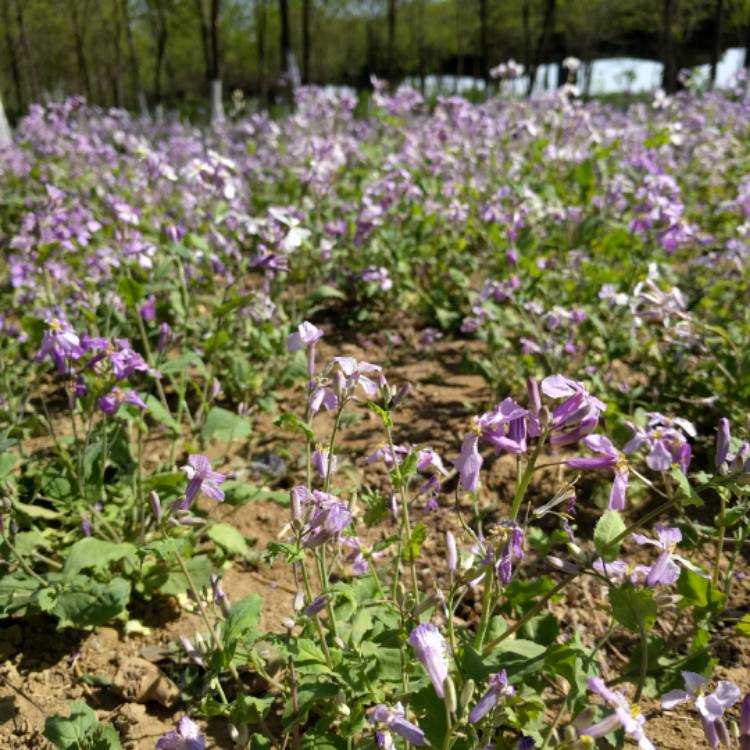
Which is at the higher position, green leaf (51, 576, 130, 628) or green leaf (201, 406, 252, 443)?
green leaf (201, 406, 252, 443)

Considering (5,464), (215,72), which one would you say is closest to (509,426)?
(5,464)

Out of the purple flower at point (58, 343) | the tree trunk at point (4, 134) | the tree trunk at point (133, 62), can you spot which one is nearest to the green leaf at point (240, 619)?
the purple flower at point (58, 343)

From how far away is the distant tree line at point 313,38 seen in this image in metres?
24.7

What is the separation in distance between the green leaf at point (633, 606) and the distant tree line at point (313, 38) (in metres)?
19.5

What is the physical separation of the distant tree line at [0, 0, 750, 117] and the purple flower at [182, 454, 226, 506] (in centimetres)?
1912

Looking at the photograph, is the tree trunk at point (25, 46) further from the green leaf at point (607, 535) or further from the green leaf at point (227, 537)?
the green leaf at point (607, 535)

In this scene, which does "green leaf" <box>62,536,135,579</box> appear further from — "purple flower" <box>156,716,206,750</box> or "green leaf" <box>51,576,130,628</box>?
"purple flower" <box>156,716,206,750</box>

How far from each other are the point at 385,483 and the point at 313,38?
37337 mm

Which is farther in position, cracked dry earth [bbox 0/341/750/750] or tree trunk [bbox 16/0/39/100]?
tree trunk [bbox 16/0/39/100]

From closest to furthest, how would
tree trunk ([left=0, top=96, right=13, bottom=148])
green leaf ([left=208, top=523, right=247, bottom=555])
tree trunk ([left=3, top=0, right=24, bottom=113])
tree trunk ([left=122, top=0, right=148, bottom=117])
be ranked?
green leaf ([left=208, top=523, right=247, bottom=555]) → tree trunk ([left=0, top=96, right=13, bottom=148]) → tree trunk ([left=3, top=0, right=24, bottom=113]) → tree trunk ([left=122, top=0, right=148, bottom=117])

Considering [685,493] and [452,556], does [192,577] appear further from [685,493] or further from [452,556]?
[685,493]

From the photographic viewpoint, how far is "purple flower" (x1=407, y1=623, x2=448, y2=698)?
1178 millimetres

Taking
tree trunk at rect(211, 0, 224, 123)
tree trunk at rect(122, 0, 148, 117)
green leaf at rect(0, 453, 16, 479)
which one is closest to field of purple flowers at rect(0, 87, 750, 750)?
green leaf at rect(0, 453, 16, 479)

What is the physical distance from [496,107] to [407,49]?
1548 inches
